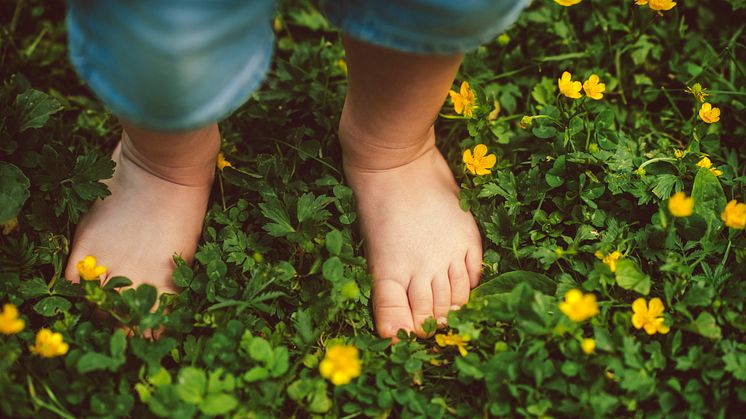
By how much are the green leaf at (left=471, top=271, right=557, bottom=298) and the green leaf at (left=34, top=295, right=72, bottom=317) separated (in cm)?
86

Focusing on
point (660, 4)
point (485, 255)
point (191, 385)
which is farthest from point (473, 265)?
point (660, 4)

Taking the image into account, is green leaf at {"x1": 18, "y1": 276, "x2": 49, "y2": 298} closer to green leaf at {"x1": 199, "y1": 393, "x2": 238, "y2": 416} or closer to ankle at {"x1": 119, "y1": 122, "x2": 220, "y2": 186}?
ankle at {"x1": 119, "y1": 122, "x2": 220, "y2": 186}

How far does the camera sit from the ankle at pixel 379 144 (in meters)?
1.47

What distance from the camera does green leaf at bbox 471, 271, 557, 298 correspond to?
1439 mm

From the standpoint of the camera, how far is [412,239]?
154cm

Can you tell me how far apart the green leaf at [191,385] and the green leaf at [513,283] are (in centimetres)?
62

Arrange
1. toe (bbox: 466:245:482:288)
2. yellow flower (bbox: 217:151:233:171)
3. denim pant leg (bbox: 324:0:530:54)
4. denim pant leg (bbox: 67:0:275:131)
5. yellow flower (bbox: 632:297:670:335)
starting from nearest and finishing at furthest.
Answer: denim pant leg (bbox: 67:0:275:131)
denim pant leg (bbox: 324:0:530:54)
yellow flower (bbox: 632:297:670:335)
toe (bbox: 466:245:482:288)
yellow flower (bbox: 217:151:233:171)

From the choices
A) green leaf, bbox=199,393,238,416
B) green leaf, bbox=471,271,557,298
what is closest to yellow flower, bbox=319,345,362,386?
green leaf, bbox=199,393,238,416

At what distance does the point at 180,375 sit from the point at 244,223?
50 centimetres

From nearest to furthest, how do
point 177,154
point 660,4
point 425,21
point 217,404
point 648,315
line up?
point 425,21, point 217,404, point 648,315, point 177,154, point 660,4

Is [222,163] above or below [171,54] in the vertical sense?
below

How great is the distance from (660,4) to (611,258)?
0.68 metres

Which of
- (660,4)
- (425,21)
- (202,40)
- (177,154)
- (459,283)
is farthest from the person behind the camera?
(660,4)

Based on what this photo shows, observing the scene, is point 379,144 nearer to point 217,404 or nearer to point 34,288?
point 217,404
